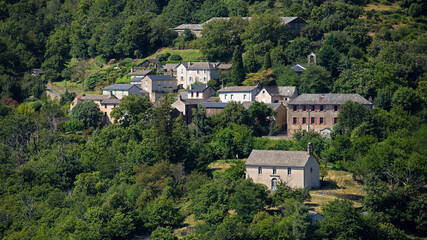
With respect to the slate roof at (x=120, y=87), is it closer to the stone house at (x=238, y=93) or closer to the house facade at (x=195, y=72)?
the house facade at (x=195, y=72)

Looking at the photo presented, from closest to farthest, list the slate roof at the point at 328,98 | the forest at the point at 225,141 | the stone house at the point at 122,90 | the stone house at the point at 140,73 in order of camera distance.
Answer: the forest at the point at 225,141
the slate roof at the point at 328,98
the stone house at the point at 122,90
the stone house at the point at 140,73

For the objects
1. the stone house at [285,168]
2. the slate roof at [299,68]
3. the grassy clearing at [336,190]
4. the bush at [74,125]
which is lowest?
the grassy clearing at [336,190]

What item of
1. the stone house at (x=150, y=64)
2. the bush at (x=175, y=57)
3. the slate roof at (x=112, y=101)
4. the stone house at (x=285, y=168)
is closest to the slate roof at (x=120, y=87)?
the slate roof at (x=112, y=101)

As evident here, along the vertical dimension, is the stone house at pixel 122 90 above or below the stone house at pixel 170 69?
below

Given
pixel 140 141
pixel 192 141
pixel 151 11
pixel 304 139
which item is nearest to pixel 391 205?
pixel 304 139

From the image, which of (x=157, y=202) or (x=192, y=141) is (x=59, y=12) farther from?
(x=157, y=202)

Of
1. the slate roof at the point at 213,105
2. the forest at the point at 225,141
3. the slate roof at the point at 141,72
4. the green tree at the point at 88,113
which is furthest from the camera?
the slate roof at the point at 141,72

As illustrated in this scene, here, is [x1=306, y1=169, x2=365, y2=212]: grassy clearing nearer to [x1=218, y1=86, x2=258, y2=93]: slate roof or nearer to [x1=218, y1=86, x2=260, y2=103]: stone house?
[x1=218, y1=86, x2=260, y2=103]: stone house

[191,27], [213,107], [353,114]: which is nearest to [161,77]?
[213,107]
